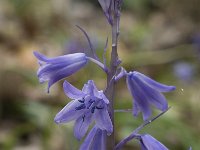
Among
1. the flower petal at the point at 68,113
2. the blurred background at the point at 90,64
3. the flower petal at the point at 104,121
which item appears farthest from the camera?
the blurred background at the point at 90,64

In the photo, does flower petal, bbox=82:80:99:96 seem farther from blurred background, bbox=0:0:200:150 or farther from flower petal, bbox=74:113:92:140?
blurred background, bbox=0:0:200:150

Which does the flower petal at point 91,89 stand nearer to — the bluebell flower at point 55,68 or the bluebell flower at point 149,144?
the bluebell flower at point 55,68

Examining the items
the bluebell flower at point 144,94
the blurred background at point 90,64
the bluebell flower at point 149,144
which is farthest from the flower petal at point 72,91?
the blurred background at point 90,64

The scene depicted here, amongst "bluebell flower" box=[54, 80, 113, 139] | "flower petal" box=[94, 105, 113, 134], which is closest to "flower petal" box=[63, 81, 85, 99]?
"bluebell flower" box=[54, 80, 113, 139]

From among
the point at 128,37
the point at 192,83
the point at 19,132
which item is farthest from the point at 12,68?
the point at 128,37

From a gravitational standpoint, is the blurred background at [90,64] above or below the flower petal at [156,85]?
below

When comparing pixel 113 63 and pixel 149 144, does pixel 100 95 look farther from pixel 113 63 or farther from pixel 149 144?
pixel 149 144
